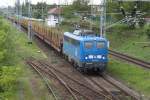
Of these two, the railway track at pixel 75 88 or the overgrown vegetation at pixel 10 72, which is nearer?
the overgrown vegetation at pixel 10 72

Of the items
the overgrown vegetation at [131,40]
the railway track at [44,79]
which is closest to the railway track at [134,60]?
the overgrown vegetation at [131,40]

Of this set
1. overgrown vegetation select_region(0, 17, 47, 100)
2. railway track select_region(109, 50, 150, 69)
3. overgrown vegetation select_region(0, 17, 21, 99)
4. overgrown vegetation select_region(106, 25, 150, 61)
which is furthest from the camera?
overgrown vegetation select_region(106, 25, 150, 61)

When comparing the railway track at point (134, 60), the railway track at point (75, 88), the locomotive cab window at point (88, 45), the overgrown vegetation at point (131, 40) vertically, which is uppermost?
the locomotive cab window at point (88, 45)

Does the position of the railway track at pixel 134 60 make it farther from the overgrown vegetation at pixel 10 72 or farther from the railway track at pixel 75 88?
the overgrown vegetation at pixel 10 72

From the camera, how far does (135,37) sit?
57.2m

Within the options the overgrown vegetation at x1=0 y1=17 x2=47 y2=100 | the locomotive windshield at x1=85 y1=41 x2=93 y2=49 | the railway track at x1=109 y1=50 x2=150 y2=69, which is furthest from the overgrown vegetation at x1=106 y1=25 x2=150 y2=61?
the overgrown vegetation at x1=0 y1=17 x2=47 y2=100

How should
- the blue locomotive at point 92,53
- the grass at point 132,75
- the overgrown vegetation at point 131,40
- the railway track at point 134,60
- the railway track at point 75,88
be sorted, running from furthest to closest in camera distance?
the overgrown vegetation at point 131,40, the railway track at point 134,60, the blue locomotive at point 92,53, the grass at point 132,75, the railway track at point 75,88

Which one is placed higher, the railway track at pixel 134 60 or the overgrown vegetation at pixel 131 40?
the overgrown vegetation at pixel 131 40

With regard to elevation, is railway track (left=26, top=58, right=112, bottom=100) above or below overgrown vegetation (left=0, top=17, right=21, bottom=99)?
below

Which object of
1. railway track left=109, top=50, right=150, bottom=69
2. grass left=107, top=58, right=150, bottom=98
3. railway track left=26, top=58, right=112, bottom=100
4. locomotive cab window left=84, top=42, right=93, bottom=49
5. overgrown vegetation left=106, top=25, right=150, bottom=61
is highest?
locomotive cab window left=84, top=42, right=93, bottom=49

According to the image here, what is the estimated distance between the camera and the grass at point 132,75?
26.9 m

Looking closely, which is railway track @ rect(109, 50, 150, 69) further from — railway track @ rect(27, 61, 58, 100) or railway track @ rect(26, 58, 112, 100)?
railway track @ rect(27, 61, 58, 100)

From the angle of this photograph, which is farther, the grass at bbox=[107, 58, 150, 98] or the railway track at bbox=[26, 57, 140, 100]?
the grass at bbox=[107, 58, 150, 98]

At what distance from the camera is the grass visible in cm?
2686
